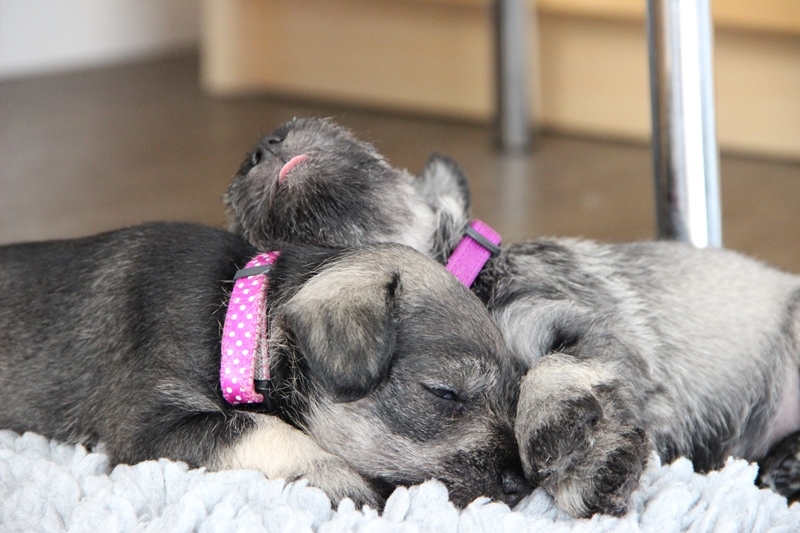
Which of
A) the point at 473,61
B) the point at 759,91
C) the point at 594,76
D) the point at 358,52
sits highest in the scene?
the point at 358,52

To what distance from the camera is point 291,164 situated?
184 cm

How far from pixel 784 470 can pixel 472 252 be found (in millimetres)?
703

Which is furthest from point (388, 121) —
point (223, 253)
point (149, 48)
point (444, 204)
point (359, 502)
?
point (359, 502)

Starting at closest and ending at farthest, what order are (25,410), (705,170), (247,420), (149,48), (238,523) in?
(238,523) → (247,420) → (25,410) → (705,170) → (149,48)

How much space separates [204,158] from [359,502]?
332 centimetres

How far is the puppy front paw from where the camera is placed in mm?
1446

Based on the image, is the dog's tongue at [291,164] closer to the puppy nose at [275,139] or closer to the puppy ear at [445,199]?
the puppy nose at [275,139]

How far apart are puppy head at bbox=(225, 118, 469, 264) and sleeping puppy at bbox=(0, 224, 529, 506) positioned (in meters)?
0.09

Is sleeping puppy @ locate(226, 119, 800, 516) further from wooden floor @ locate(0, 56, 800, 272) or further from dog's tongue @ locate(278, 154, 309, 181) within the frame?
wooden floor @ locate(0, 56, 800, 272)

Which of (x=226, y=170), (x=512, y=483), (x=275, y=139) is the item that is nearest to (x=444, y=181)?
(x=275, y=139)

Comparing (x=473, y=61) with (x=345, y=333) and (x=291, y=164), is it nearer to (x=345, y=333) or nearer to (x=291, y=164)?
(x=291, y=164)

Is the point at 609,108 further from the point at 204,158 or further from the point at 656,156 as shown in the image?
the point at 656,156

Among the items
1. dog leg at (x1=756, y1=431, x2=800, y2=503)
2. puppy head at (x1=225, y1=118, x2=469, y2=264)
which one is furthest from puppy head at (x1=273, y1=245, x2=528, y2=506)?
dog leg at (x1=756, y1=431, x2=800, y2=503)

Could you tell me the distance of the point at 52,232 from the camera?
3.52 m
